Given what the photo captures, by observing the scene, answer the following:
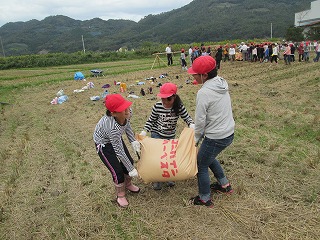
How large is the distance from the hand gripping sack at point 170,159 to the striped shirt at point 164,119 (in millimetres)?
317

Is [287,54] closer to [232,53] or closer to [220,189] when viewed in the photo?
[232,53]

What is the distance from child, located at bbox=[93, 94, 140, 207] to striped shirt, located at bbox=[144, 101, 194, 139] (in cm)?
38

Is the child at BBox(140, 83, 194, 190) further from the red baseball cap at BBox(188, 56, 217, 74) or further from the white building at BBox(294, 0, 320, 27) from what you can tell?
the white building at BBox(294, 0, 320, 27)

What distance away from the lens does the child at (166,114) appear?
332 centimetres

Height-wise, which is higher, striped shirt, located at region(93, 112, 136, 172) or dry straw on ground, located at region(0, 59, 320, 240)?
striped shirt, located at region(93, 112, 136, 172)

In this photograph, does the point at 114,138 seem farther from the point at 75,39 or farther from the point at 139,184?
the point at 75,39

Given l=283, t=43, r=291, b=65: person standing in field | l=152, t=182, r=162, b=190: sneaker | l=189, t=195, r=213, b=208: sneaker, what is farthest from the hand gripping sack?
l=283, t=43, r=291, b=65: person standing in field

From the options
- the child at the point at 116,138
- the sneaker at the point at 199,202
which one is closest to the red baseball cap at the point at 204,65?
the child at the point at 116,138

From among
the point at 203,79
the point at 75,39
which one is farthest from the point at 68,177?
the point at 75,39

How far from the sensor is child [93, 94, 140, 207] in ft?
9.89

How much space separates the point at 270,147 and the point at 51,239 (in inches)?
143

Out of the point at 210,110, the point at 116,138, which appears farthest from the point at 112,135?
the point at 210,110

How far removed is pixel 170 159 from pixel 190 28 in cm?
10711

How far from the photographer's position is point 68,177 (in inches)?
174
